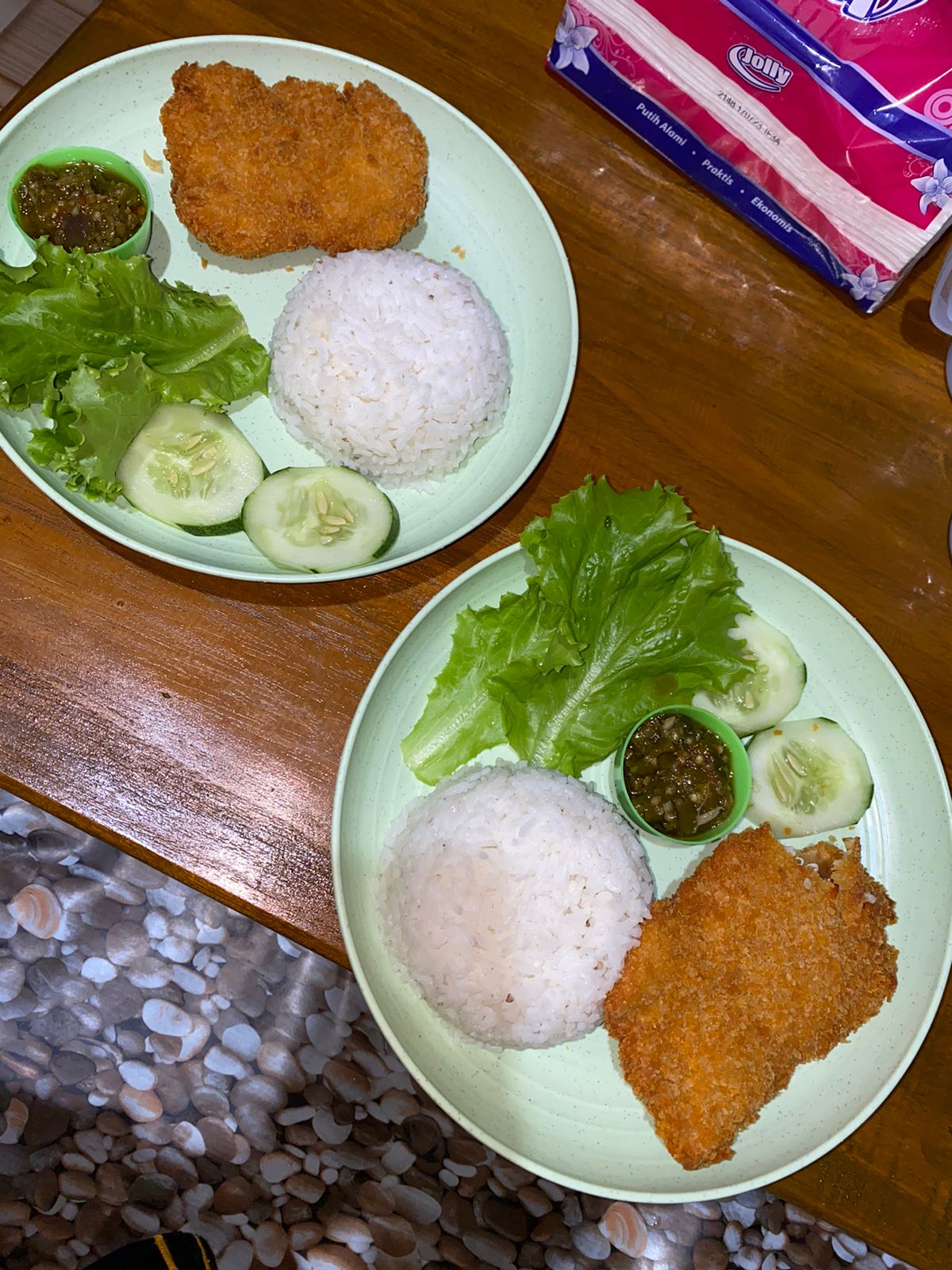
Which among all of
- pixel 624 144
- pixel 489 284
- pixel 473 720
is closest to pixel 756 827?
pixel 473 720

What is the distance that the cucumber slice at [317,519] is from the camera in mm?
2131

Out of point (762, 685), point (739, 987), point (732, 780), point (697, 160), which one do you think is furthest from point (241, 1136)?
point (697, 160)

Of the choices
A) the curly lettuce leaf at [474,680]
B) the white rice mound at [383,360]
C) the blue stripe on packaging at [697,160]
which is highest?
the blue stripe on packaging at [697,160]

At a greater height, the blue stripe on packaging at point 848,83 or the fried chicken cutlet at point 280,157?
the blue stripe on packaging at point 848,83

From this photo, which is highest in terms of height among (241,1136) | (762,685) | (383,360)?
(383,360)

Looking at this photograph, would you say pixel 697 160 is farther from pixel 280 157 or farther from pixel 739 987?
pixel 739 987

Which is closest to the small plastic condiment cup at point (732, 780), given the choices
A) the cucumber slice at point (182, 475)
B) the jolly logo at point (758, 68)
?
the cucumber slice at point (182, 475)

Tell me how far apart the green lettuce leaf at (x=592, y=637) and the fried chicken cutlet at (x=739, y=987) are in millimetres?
389

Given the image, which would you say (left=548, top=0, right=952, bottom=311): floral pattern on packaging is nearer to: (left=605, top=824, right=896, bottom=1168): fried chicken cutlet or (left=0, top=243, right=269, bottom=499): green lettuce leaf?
(left=0, top=243, right=269, bottom=499): green lettuce leaf

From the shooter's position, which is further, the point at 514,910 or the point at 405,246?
the point at 405,246

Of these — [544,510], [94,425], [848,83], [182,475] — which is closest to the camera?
[848,83]

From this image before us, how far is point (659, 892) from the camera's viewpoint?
223 cm

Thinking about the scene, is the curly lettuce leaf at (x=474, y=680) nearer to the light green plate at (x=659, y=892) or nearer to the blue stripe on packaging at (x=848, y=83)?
the light green plate at (x=659, y=892)

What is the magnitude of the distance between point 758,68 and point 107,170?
1.46 meters
